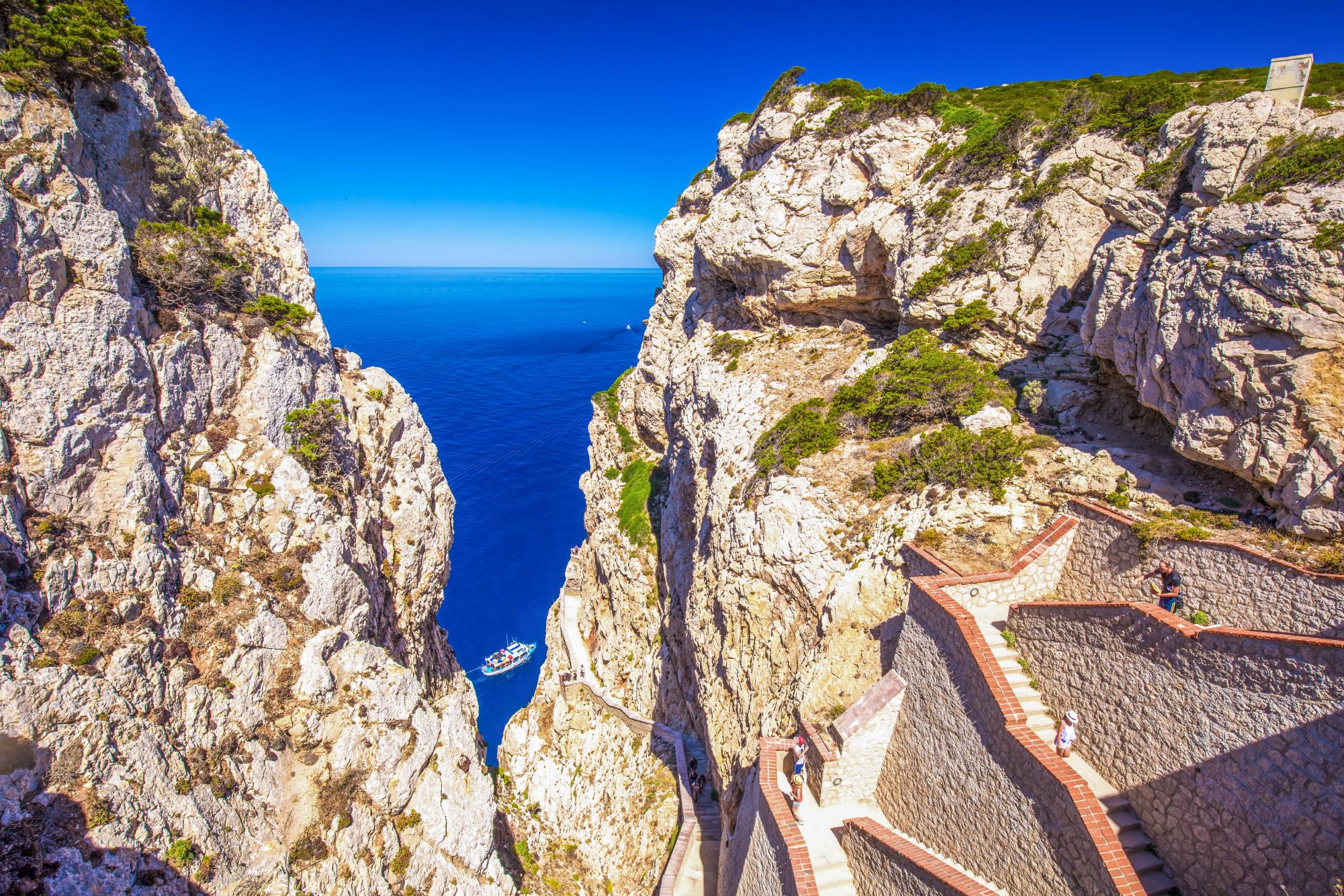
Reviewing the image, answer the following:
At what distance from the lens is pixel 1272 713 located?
7496 mm

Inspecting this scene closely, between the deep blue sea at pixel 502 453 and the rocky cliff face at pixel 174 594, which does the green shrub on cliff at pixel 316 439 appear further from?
the deep blue sea at pixel 502 453

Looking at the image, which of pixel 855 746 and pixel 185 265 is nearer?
pixel 855 746

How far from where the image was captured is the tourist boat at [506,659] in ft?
165

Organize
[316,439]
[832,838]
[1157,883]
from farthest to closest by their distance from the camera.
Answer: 1. [316,439]
2. [832,838]
3. [1157,883]

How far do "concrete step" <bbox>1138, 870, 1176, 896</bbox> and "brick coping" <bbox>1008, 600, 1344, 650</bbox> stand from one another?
377cm

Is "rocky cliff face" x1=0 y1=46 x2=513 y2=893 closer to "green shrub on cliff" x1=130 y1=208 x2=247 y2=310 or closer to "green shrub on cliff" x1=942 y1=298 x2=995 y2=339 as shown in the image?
"green shrub on cliff" x1=130 y1=208 x2=247 y2=310

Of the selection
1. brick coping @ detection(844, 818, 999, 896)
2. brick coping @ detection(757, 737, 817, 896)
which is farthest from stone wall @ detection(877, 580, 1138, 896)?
brick coping @ detection(757, 737, 817, 896)

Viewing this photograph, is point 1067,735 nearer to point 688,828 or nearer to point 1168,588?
point 1168,588

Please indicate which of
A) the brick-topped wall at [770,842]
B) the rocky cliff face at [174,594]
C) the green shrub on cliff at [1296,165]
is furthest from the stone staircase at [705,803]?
the green shrub on cliff at [1296,165]

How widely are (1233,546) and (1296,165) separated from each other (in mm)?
8516

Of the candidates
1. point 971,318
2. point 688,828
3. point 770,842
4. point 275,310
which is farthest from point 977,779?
point 275,310

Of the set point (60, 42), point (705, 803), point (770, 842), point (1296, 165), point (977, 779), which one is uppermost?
point (60, 42)

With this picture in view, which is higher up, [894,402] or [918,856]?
[894,402]

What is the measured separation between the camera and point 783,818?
11.9m
